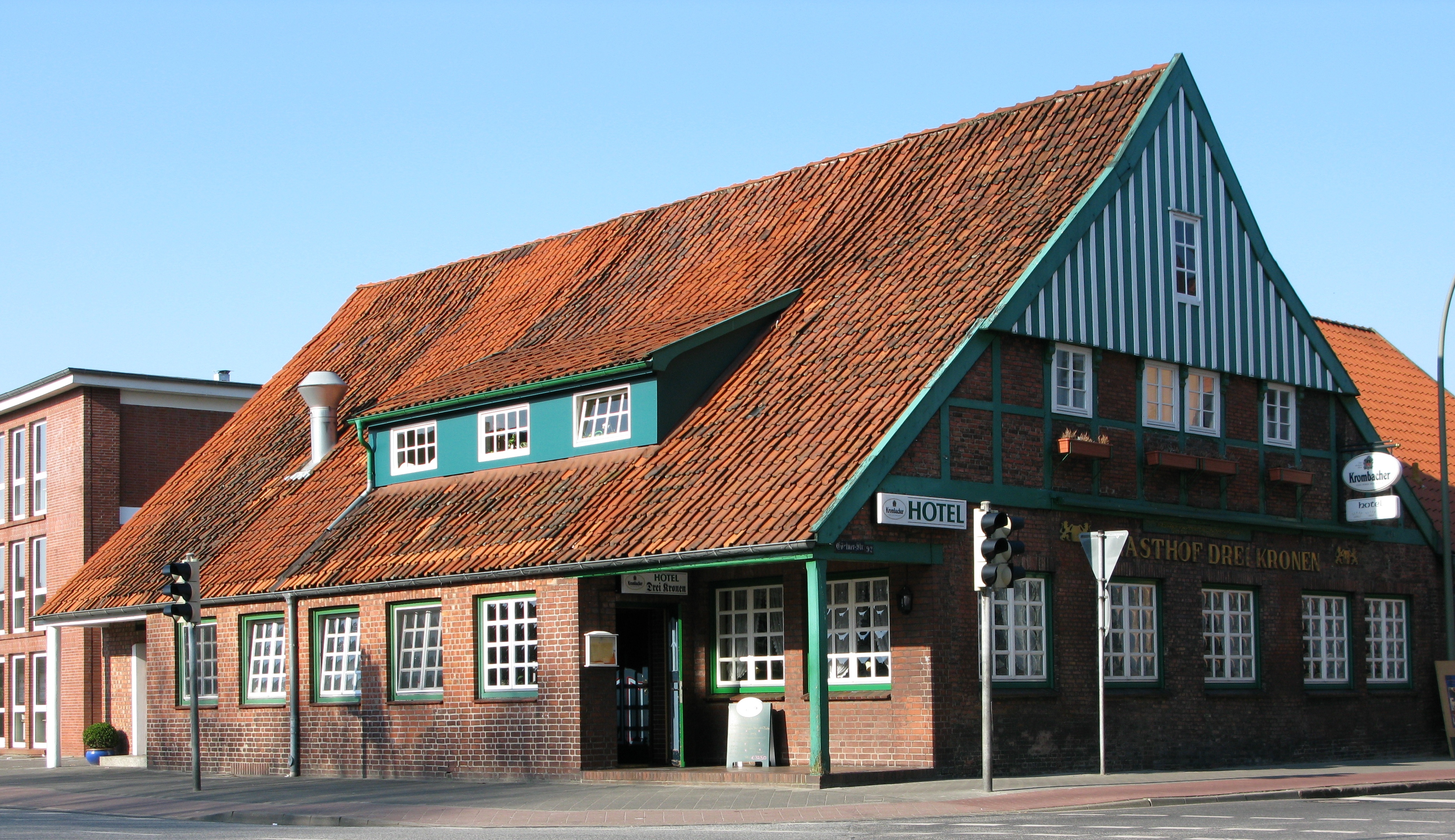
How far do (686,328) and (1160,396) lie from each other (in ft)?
22.2

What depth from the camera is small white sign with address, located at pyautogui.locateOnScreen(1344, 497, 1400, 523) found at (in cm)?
2547


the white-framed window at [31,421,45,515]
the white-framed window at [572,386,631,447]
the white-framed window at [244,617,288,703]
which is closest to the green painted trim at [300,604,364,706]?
the white-framed window at [244,617,288,703]

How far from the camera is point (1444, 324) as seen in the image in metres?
27.0

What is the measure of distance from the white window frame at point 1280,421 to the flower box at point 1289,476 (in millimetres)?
543

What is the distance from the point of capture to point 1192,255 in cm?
2416

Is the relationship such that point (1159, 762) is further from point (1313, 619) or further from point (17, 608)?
point (17, 608)

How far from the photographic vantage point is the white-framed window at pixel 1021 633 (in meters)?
Answer: 20.9

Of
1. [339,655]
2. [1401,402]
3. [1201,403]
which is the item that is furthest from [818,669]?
[1401,402]

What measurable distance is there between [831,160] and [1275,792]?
13273 mm

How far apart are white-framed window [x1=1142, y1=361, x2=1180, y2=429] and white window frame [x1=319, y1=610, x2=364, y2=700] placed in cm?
1184

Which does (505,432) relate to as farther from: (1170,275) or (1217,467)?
(1217,467)

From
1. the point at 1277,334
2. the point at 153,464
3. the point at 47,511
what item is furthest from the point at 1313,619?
the point at 47,511

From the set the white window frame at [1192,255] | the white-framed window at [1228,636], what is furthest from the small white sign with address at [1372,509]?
the white window frame at [1192,255]

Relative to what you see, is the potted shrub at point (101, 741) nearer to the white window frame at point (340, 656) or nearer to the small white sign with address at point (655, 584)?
the white window frame at point (340, 656)
